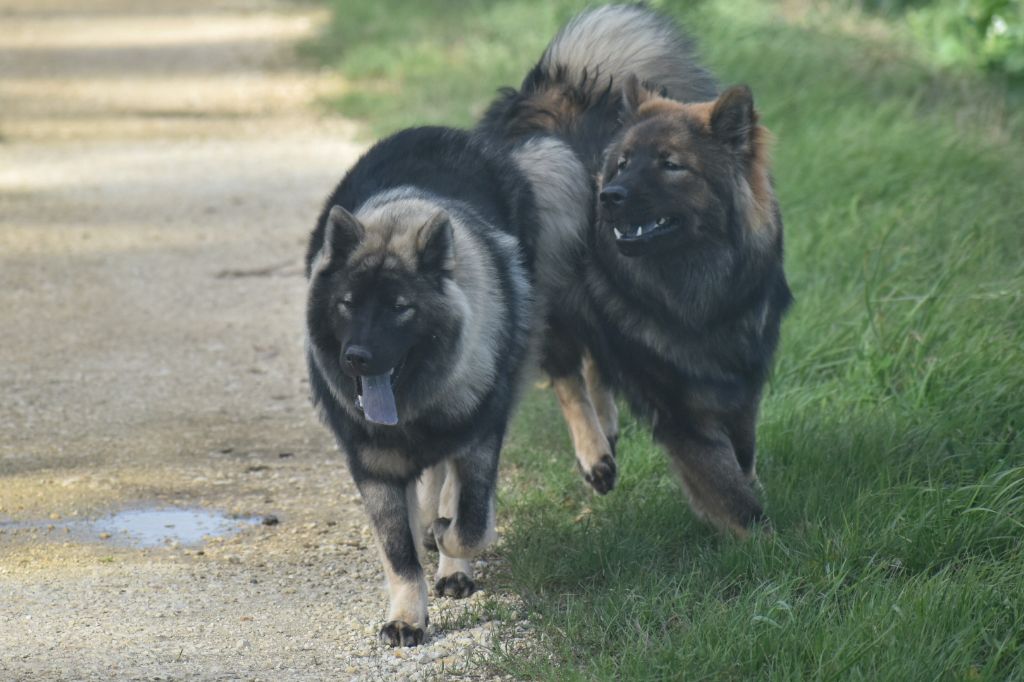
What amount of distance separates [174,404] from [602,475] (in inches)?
88.4

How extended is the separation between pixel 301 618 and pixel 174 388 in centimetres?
245

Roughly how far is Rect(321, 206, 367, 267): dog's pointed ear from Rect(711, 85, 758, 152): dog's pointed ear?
4.43ft

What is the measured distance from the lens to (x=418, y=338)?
4.16 m

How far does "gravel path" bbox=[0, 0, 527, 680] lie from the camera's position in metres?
4.29

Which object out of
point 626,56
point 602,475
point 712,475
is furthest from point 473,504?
point 626,56

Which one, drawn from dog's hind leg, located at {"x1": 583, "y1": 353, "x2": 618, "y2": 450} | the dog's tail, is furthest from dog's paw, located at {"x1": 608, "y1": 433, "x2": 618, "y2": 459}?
the dog's tail

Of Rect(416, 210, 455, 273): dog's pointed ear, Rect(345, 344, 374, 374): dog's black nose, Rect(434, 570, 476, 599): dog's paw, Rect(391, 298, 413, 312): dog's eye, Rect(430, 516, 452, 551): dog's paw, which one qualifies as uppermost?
Rect(416, 210, 455, 273): dog's pointed ear

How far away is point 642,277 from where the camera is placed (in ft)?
16.1

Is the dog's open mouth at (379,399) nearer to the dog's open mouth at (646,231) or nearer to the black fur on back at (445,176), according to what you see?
the black fur on back at (445,176)

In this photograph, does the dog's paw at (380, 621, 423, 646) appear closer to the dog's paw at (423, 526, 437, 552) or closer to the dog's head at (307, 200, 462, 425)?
the dog's head at (307, 200, 462, 425)

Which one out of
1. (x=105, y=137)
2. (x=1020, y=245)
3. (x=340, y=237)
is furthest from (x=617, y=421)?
(x=105, y=137)

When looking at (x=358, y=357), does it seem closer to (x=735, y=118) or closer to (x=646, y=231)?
(x=646, y=231)

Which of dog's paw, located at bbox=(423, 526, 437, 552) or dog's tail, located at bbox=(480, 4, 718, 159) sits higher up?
dog's tail, located at bbox=(480, 4, 718, 159)

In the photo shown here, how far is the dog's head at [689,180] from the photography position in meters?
4.66
